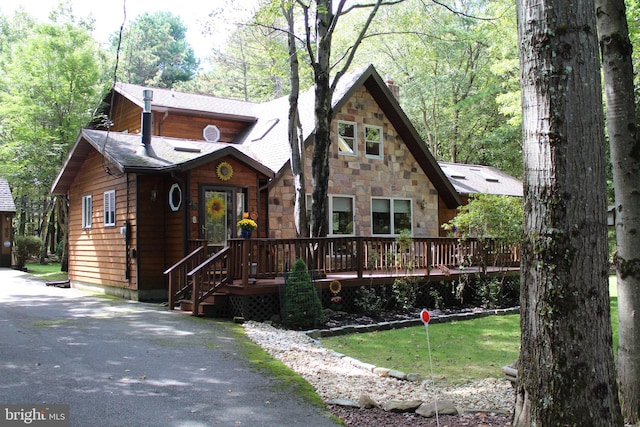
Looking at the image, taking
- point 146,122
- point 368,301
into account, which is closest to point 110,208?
point 146,122

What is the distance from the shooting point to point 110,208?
50.0 feet

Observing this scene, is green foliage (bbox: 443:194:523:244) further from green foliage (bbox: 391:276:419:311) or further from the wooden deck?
green foliage (bbox: 391:276:419:311)

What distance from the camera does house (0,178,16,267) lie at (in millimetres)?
26906

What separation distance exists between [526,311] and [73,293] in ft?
47.1

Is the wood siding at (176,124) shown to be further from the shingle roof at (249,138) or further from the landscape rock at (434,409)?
the landscape rock at (434,409)

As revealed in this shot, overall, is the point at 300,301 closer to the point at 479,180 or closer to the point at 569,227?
the point at 569,227

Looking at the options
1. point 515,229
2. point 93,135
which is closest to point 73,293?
point 93,135

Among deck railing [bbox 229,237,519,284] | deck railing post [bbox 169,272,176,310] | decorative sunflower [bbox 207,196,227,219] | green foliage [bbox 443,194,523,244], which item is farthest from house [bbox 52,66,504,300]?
green foliage [bbox 443,194,523,244]

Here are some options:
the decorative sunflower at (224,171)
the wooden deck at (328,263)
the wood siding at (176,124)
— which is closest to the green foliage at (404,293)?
the wooden deck at (328,263)

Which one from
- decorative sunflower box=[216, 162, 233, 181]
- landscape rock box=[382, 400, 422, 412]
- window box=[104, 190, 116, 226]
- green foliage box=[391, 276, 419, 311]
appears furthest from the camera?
window box=[104, 190, 116, 226]

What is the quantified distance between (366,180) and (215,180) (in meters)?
5.49

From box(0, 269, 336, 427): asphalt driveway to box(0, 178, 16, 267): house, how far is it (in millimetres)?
18991

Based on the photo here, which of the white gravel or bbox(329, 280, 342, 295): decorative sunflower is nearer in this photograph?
the white gravel

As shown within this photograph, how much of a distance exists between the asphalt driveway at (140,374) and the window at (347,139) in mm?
8249
